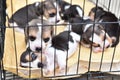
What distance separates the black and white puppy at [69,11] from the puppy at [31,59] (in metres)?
0.43

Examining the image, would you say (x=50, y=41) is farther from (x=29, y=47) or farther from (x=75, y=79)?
(x=75, y=79)

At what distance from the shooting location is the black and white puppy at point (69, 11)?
1.83m

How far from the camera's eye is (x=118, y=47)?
5.26 feet

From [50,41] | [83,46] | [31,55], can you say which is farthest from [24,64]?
[83,46]

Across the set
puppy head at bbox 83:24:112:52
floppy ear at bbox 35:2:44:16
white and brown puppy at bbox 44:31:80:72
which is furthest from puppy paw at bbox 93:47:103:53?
floppy ear at bbox 35:2:44:16

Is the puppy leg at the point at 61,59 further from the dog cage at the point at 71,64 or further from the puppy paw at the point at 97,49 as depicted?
the puppy paw at the point at 97,49

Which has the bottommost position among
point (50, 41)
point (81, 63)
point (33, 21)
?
point (81, 63)

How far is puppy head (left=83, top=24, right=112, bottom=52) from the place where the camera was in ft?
5.14

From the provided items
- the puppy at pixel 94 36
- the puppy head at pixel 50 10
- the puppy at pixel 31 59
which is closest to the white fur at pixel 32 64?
the puppy at pixel 31 59

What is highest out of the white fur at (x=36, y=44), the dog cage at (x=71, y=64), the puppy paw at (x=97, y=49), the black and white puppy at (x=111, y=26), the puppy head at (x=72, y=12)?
the puppy head at (x=72, y=12)

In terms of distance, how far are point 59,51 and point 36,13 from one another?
0.48 m

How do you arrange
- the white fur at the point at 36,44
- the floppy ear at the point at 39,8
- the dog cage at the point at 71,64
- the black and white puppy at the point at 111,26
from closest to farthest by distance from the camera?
the dog cage at the point at 71,64
the white fur at the point at 36,44
the black and white puppy at the point at 111,26
the floppy ear at the point at 39,8

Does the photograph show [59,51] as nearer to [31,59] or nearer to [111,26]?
[31,59]

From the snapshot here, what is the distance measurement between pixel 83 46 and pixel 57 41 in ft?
0.59
